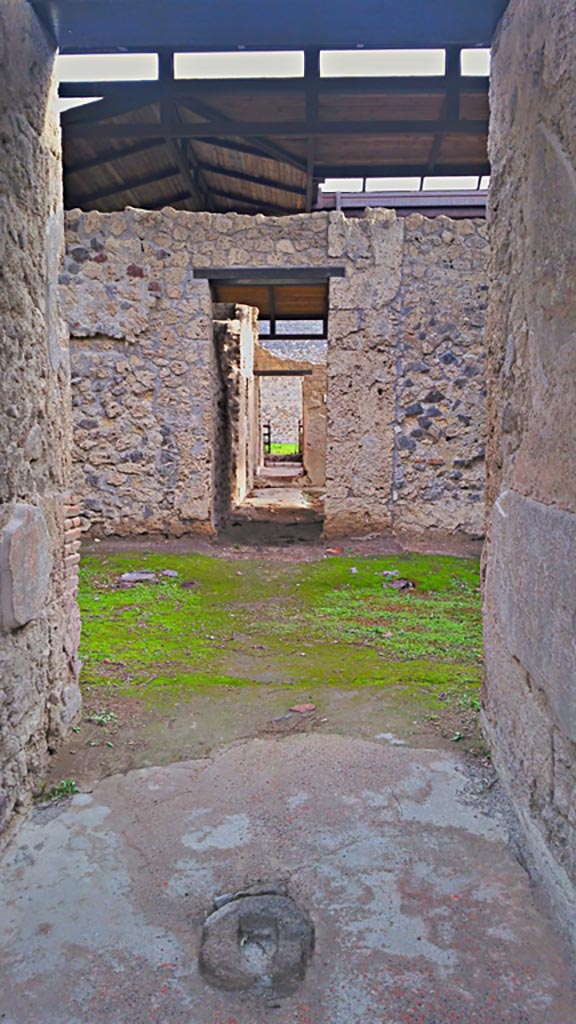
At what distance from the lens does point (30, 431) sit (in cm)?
263

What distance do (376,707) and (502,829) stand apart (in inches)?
44.2

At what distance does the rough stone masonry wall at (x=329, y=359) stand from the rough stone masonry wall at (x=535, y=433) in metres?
4.63

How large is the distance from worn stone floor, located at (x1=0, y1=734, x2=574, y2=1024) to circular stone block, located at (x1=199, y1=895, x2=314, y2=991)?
0.11 feet

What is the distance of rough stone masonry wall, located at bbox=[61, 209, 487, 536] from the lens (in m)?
7.32

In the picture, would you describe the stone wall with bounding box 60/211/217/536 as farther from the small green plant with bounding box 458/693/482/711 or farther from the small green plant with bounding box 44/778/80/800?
the small green plant with bounding box 44/778/80/800

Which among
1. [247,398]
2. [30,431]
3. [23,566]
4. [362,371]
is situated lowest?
[23,566]

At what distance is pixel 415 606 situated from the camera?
5605 mm

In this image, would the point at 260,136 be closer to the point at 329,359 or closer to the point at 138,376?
the point at 329,359

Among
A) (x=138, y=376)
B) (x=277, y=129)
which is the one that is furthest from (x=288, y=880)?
(x=277, y=129)

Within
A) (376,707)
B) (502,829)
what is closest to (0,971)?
(502,829)

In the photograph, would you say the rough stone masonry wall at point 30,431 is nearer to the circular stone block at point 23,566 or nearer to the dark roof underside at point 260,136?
the circular stone block at point 23,566

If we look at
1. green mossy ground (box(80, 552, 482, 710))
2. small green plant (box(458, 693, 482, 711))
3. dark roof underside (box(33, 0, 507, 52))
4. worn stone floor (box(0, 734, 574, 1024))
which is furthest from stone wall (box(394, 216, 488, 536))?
worn stone floor (box(0, 734, 574, 1024))

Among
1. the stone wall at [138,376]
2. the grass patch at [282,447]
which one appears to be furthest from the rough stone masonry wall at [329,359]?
the grass patch at [282,447]

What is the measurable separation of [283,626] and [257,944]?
10.6 feet
